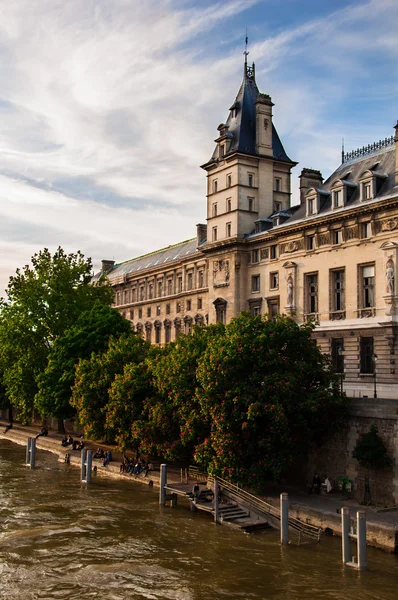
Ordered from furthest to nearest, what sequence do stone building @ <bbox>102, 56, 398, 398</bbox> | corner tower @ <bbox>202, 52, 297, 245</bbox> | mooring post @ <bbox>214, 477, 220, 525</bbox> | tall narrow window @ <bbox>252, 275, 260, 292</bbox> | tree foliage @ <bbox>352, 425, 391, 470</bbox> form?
corner tower @ <bbox>202, 52, 297, 245</bbox>, tall narrow window @ <bbox>252, 275, 260, 292</bbox>, stone building @ <bbox>102, 56, 398, 398</bbox>, tree foliage @ <bbox>352, 425, 391, 470</bbox>, mooring post @ <bbox>214, 477, 220, 525</bbox>

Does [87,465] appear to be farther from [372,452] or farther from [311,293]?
[311,293]

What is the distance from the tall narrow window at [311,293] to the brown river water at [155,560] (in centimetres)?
2164

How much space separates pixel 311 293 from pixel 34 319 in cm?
2917

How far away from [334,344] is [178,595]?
29.7 metres

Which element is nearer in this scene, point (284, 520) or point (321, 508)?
point (284, 520)

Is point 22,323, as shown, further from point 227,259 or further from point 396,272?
point 396,272

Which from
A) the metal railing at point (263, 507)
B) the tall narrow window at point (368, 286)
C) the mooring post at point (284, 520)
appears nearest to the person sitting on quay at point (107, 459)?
the metal railing at point (263, 507)

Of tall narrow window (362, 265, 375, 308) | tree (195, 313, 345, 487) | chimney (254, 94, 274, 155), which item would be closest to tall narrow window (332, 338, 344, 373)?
tall narrow window (362, 265, 375, 308)

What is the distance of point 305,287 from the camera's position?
53531 millimetres

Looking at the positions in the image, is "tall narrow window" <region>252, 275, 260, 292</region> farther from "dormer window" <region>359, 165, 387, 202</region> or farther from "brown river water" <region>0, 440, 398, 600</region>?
"brown river water" <region>0, 440, 398, 600</region>

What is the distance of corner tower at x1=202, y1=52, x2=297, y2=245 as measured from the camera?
63688mm

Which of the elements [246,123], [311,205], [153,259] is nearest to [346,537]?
[311,205]

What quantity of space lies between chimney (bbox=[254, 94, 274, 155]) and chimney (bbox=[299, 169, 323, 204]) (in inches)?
195

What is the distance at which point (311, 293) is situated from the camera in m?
53.5
